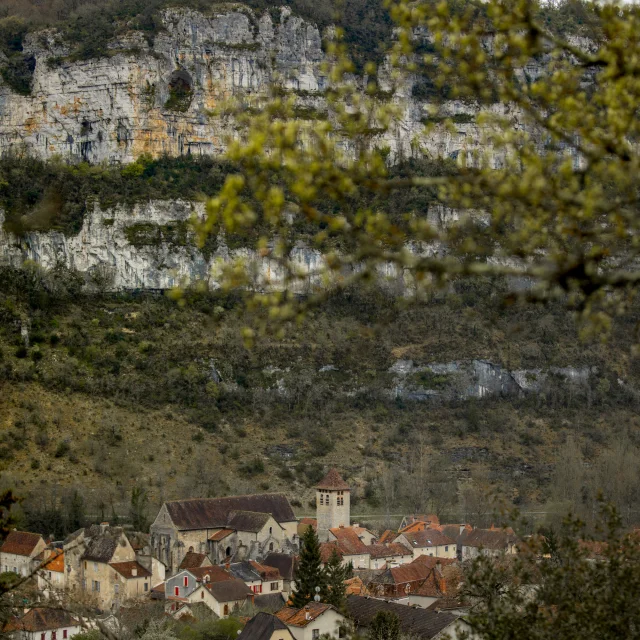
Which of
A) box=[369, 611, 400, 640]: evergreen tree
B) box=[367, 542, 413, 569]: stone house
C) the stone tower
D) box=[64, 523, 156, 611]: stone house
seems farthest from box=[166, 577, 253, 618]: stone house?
the stone tower

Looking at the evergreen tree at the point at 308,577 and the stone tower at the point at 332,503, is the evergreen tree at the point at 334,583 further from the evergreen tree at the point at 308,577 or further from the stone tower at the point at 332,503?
the stone tower at the point at 332,503

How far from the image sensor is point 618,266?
19.1 ft

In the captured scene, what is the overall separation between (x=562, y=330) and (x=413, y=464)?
913 inches

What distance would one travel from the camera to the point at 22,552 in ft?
156

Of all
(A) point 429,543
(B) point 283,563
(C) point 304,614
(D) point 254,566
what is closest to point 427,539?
(A) point 429,543

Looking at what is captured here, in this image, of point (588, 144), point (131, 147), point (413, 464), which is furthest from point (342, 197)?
point (131, 147)

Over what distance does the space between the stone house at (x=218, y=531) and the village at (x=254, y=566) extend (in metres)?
0.06

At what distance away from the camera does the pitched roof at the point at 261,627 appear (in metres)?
33.1

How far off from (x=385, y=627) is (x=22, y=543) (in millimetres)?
23757

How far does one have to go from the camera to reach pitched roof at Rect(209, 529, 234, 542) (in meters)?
52.1

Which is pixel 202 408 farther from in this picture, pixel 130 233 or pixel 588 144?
pixel 588 144

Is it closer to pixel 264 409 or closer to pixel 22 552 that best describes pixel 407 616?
pixel 22 552

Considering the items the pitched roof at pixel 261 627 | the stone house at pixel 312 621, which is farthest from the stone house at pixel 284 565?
the pitched roof at pixel 261 627

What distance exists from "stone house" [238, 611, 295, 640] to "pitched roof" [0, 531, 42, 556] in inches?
655
